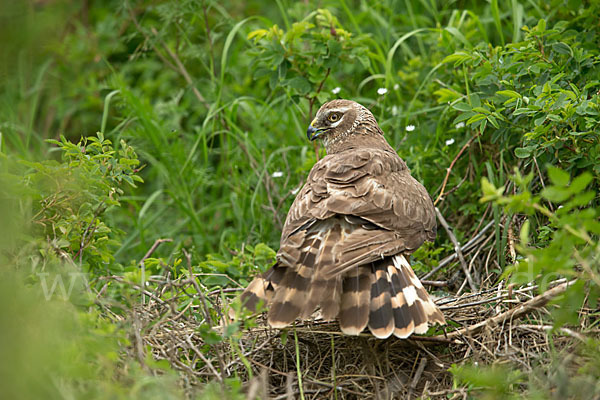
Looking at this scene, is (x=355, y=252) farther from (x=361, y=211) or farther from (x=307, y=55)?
(x=307, y=55)

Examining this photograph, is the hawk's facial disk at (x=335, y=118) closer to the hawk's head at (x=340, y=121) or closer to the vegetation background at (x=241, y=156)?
the hawk's head at (x=340, y=121)

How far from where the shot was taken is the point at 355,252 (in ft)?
Answer: 11.6

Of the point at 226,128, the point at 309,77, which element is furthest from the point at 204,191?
the point at 309,77

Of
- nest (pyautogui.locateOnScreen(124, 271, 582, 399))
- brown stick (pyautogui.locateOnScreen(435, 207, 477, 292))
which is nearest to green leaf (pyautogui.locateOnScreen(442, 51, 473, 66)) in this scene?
brown stick (pyautogui.locateOnScreen(435, 207, 477, 292))

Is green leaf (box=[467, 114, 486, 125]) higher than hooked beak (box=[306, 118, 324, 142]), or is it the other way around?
green leaf (box=[467, 114, 486, 125])

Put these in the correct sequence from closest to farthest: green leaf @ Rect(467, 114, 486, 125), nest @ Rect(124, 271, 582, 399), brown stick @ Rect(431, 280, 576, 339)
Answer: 1. brown stick @ Rect(431, 280, 576, 339)
2. nest @ Rect(124, 271, 582, 399)
3. green leaf @ Rect(467, 114, 486, 125)

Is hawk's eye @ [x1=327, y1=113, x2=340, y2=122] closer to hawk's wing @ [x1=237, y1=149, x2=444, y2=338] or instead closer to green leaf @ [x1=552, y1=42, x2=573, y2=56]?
hawk's wing @ [x1=237, y1=149, x2=444, y2=338]

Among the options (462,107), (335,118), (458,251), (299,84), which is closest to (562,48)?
(462,107)

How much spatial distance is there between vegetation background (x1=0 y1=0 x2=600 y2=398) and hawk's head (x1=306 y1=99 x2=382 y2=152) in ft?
0.98

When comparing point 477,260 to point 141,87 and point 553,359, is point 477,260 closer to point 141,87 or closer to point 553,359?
point 553,359

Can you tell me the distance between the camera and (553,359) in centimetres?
313

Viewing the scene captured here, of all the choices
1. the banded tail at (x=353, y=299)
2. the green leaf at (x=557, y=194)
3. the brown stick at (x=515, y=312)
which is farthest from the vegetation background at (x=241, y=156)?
the banded tail at (x=353, y=299)

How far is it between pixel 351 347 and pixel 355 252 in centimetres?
63

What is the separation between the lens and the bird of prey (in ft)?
11.0
